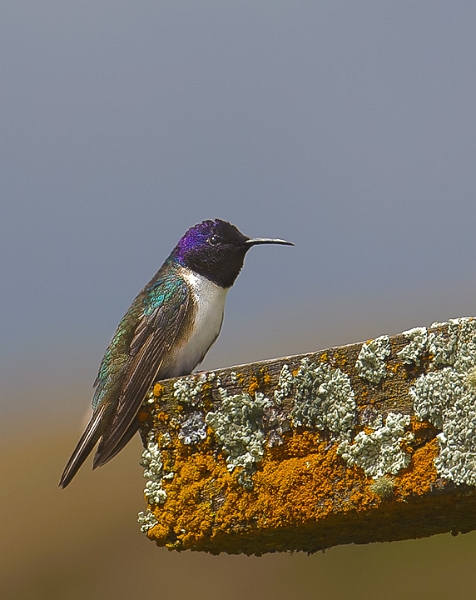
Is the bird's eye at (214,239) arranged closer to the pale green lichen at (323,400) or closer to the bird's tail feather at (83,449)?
the bird's tail feather at (83,449)

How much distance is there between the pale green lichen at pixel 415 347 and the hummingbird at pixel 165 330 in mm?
1020

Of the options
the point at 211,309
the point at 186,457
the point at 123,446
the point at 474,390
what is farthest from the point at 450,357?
the point at 211,309

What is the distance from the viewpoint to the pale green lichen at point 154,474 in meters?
2.52

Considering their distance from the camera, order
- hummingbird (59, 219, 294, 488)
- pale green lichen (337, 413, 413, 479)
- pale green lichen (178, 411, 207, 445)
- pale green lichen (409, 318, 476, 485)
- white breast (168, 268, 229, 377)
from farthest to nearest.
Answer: white breast (168, 268, 229, 377) → hummingbird (59, 219, 294, 488) → pale green lichen (178, 411, 207, 445) → pale green lichen (337, 413, 413, 479) → pale green lichen (409, 318, 476, 485)

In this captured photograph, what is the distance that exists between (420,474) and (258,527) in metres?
0.49

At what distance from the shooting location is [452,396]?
79.8 inches

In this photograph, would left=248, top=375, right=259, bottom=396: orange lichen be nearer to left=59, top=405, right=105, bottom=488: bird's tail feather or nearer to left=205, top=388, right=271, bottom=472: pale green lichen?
left=205, top=388, right=271, bottom=472: pale green lichen

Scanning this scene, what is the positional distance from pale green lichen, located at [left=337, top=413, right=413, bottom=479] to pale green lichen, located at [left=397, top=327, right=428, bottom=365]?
138 millimetres

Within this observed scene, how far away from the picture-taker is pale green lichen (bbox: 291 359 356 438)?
219cm

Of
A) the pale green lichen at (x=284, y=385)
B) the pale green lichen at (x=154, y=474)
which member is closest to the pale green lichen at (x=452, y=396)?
the pale green lichen at (x=284, y=385)

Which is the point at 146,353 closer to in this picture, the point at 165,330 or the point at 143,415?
the point at 165,330

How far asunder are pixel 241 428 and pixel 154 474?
13.7 inches

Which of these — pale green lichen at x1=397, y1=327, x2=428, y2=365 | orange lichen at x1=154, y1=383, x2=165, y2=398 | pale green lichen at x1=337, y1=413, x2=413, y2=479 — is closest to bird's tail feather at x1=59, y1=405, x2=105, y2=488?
orange lichen at x1=154, y1=383, x2=165, y2=398

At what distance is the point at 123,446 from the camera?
3.20 m
